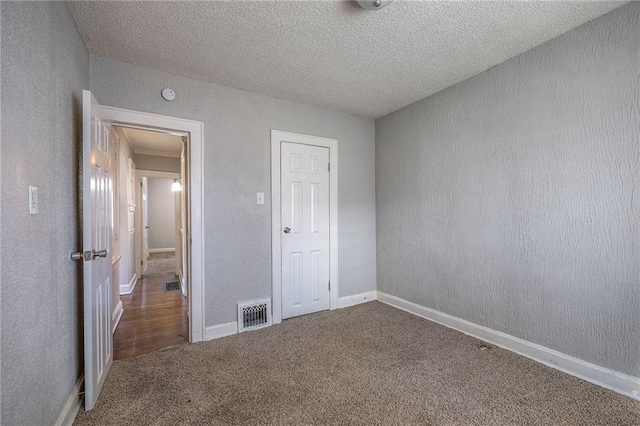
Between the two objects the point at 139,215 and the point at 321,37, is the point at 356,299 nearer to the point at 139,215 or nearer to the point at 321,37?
the point at 321,37

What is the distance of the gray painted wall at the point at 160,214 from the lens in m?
8.91

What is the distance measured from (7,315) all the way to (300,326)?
2217 millimetres

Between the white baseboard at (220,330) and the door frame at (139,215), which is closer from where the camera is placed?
the white baseboard at (220,330)

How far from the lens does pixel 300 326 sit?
9.41ft

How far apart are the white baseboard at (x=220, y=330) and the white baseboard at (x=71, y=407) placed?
0.95 metres

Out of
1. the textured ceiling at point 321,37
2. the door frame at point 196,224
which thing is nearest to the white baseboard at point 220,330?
the door frame at point 196,224

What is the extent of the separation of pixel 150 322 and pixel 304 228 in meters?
1.97

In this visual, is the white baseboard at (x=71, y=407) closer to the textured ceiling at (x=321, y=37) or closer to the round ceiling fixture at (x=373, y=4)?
the textured ceiling at (x=321, y=37)

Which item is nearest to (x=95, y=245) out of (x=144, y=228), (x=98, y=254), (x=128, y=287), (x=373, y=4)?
(x=98, y=254)

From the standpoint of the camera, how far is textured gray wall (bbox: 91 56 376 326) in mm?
2364

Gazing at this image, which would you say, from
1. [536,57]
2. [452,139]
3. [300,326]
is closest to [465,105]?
[452,139]

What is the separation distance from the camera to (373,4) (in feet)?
5.41

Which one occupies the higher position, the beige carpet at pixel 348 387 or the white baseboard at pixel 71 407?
A: the white baseboard at pixel 71 407

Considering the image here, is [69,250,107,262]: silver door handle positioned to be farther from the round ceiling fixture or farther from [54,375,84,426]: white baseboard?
the round ceiling fixture
